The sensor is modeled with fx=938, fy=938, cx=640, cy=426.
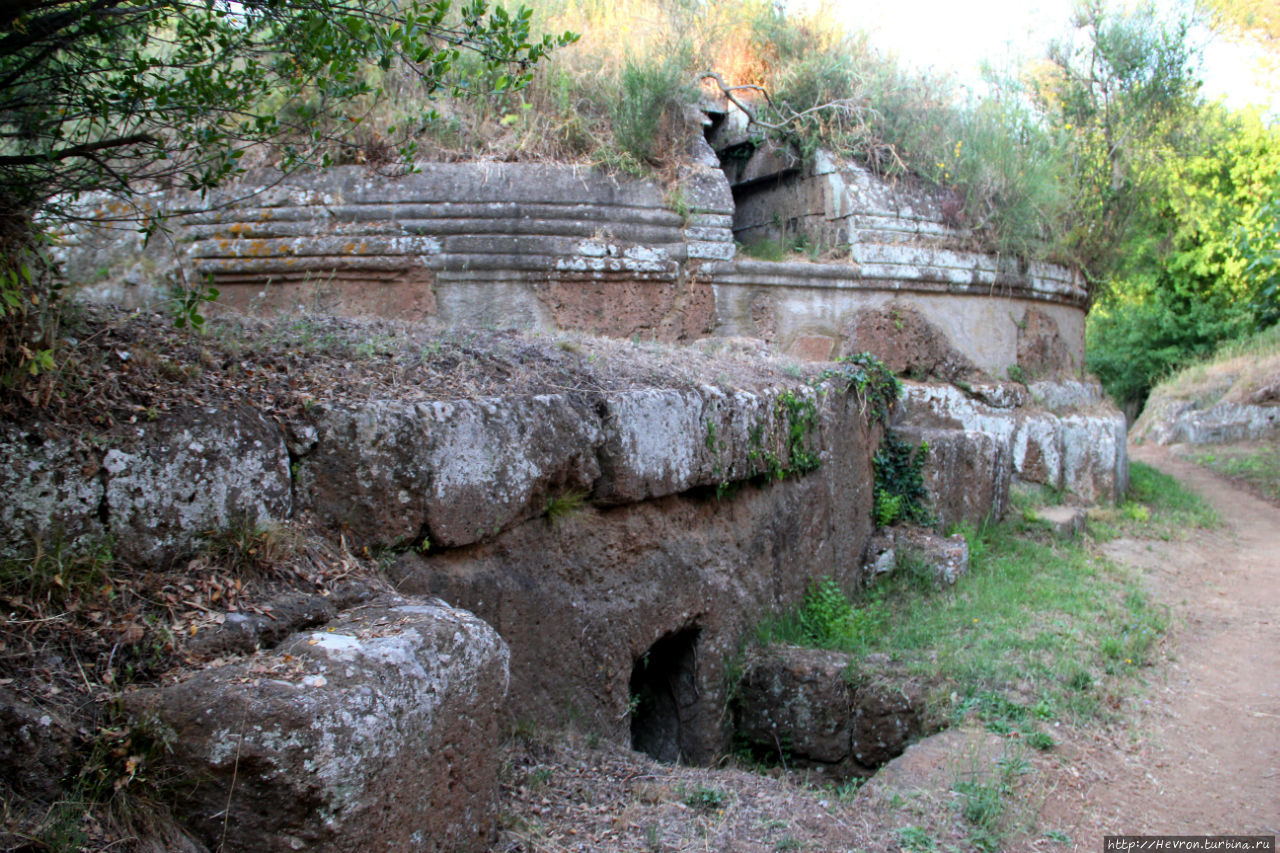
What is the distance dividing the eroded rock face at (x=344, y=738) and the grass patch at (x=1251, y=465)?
1135 centimetres

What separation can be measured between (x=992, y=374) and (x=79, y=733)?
7.95 metres

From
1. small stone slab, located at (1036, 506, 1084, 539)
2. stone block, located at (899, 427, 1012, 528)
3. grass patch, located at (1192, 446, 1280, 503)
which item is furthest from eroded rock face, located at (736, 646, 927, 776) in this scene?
grass patch, located at (1192, 446, 1280, 503)

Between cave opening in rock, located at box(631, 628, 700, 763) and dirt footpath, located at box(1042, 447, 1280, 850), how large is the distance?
5.53 ft

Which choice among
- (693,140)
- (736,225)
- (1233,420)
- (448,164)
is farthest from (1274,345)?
(448,164)

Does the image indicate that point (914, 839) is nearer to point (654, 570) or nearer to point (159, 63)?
A: point (654, 570)

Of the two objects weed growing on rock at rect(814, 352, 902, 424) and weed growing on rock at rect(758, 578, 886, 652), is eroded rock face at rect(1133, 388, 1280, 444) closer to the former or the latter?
weed growing on rock at rect(814, 352, 902, 424)

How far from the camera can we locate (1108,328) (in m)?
20.0

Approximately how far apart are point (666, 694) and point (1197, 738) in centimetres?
238

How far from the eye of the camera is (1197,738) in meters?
4.14

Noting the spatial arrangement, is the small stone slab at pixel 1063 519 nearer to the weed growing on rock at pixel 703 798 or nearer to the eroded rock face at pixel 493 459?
the eroded rock face at pixel 493 459

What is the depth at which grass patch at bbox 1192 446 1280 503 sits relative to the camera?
11.2 m

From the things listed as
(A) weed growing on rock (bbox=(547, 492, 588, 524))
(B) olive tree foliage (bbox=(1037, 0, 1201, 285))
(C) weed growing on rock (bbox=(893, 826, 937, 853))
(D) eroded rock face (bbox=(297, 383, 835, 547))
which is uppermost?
(B) olive tree foliage (bbox=(1037, 0, 1201, 285))

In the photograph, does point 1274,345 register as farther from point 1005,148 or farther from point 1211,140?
point 1005,148

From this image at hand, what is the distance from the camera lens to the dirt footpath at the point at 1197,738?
3.42 metres
